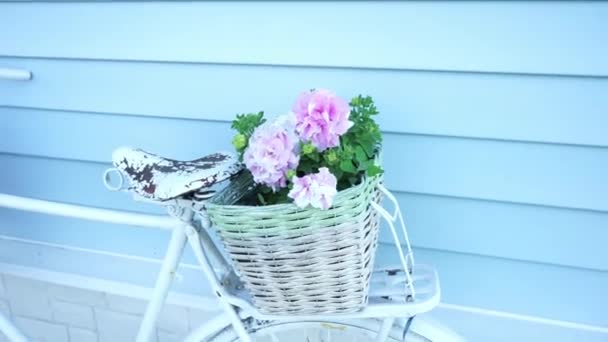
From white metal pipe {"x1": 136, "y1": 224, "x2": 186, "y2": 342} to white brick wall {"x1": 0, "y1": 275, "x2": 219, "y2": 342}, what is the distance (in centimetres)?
34

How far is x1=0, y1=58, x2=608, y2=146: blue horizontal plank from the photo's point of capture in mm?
1197

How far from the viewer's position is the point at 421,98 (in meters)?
1.28

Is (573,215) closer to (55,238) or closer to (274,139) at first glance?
(274,139)

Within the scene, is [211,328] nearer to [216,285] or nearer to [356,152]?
[216,285]

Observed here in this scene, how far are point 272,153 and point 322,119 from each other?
100 millimetres

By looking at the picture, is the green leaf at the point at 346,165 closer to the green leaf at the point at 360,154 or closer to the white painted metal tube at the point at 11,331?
the green leaf at the point at 360,154

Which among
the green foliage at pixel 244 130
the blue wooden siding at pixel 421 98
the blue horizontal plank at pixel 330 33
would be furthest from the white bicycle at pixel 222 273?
the blue horizontal plank at pixel 330 33

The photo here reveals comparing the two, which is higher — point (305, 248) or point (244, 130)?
point (244, 130)

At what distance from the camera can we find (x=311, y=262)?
0.98 meters

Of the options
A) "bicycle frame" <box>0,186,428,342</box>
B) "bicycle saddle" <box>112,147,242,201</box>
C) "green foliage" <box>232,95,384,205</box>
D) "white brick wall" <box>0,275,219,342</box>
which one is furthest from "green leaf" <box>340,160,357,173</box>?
"white brick wall" <box>0,275,219,342</box>

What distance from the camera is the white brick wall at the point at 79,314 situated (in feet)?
5.57

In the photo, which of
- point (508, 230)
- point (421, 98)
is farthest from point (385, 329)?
point (421, 98)

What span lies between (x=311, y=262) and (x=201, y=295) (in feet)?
2.52

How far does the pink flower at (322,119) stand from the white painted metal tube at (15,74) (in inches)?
38.5
